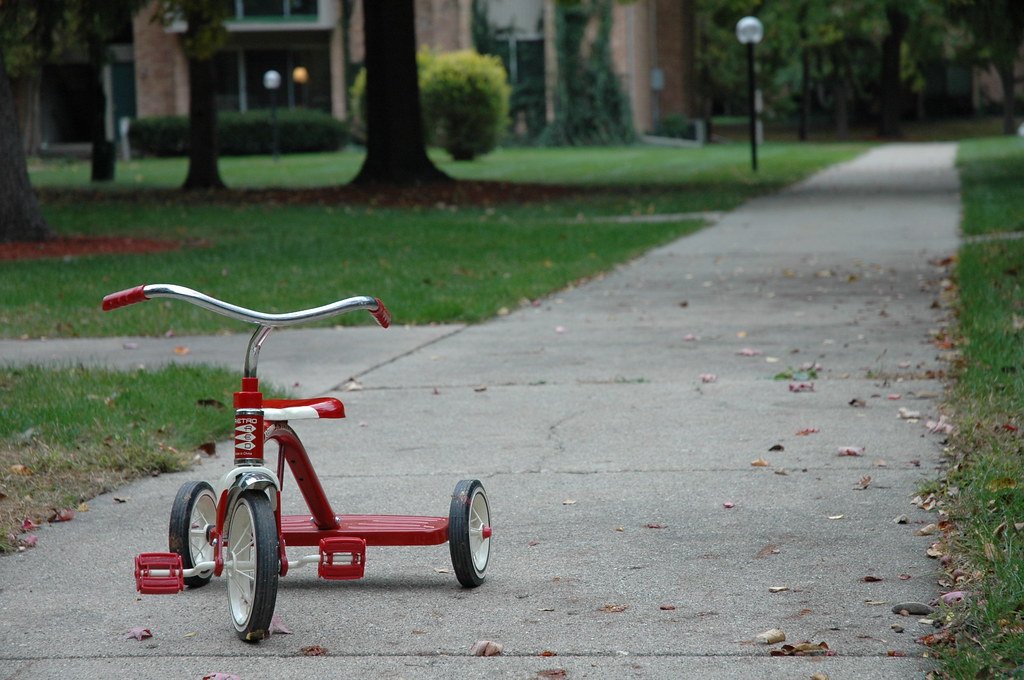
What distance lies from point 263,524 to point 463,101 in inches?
1482

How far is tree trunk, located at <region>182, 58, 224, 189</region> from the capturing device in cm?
2750

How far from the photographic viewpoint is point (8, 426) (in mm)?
6730

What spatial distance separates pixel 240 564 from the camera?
162 inches

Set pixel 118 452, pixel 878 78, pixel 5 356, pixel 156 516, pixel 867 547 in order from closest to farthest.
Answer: pixel 867 547
pixel 156 516
pixel 118 452
pixel 5 356
pixel 878 78

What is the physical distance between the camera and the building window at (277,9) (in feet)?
166

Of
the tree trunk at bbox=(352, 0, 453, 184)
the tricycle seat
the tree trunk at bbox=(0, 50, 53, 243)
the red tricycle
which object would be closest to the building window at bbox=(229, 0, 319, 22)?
the tree trunk at bbox=(352, 0, 453, 184)

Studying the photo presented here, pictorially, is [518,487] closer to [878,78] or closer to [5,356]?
[5,356]

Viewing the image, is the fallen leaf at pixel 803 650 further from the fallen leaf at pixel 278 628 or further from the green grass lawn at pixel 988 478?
the fallen leaf at pixel 278 628

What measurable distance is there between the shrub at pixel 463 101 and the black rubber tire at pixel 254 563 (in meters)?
37.3

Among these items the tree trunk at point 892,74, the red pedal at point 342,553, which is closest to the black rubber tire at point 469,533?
the red pedal at point 342,553

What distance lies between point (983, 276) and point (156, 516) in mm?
7554

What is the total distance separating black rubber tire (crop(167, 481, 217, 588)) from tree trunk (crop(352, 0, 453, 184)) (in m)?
21.6

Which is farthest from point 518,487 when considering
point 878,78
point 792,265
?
point 878,78

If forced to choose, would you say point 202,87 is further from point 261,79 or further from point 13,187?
point 261,79
